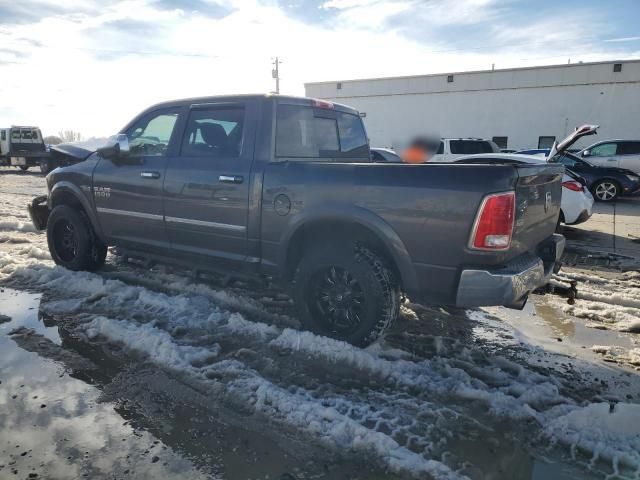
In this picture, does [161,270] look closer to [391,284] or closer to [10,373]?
[10,373]

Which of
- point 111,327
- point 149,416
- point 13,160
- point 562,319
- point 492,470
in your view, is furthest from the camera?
point 13,160

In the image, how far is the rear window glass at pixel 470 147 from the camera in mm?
13125

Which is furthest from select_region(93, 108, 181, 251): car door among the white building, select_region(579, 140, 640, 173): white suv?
the white building

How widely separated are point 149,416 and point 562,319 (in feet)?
12.1

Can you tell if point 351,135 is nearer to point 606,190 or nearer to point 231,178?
point 231,178

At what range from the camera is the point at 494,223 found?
2.79 m

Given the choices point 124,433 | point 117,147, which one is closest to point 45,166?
point 117,147

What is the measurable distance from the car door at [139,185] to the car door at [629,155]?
50.3 ft

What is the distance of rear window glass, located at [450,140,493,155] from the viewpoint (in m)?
13.1

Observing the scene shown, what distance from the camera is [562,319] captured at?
425 cm

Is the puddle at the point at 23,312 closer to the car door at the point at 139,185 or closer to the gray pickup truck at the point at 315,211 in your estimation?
the gray pickup truck at the point at 315,211

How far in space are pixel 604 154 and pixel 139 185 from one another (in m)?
15.5

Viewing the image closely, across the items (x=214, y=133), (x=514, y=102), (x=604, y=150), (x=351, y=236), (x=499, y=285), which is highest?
(x=514, y=102)

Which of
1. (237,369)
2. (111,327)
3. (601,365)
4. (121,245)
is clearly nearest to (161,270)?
(121,245)
